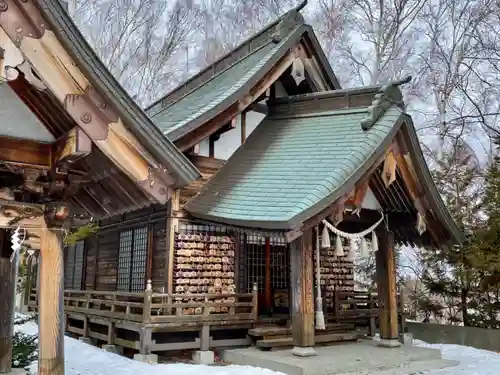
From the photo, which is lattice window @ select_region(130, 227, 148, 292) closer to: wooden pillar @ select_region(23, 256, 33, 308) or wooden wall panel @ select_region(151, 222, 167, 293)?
wooden wall panel @ select_region(151, 222, 167, 293)

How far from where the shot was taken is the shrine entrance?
38.9ft

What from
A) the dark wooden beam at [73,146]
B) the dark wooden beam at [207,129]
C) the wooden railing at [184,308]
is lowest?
the wooden railing at [184,308]

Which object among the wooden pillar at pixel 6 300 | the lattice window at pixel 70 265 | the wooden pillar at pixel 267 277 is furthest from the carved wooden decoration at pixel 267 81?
the lattice window at pixel 70 265

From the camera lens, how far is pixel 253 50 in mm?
14680

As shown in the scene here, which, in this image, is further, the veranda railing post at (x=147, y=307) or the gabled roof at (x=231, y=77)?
the gabled roof at (x=231, y=77)

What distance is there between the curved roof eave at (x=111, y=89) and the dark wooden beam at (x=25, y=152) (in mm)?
940

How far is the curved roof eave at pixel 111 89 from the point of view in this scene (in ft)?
12.5

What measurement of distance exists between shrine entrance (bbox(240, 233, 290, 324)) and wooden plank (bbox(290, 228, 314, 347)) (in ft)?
7.98

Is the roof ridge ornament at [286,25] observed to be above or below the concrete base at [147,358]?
above

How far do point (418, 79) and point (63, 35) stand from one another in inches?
926

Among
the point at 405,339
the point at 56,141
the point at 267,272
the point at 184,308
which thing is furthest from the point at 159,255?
the point at 56,141

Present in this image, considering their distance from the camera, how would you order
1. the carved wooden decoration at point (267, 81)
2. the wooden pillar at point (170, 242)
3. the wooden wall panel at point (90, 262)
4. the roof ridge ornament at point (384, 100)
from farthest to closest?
the wooden wall panel at point (90, 262) → the carved wooden decoration at point (267, 81) → the wooden pillar at point (170, 242) → the roof ridge ornament at point (384, 100)

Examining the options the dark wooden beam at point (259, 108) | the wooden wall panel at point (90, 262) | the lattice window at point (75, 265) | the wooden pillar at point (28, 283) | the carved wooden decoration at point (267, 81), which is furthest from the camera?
the wooden pillar at point (28, 283)

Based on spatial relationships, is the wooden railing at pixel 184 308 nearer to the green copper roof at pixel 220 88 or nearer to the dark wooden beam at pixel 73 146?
the green copper roof at pixel 220 88
